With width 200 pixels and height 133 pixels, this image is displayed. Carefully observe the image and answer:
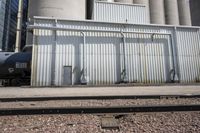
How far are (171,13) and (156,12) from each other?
422 centimetres

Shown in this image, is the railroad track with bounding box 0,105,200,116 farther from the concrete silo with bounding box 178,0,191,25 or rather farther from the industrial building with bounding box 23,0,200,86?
the concrete silo with bounding box 178,0,191,25

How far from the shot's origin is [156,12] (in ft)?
125

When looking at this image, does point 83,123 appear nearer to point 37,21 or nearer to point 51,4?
point 37,21

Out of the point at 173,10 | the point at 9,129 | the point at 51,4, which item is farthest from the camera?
the point at 173,10

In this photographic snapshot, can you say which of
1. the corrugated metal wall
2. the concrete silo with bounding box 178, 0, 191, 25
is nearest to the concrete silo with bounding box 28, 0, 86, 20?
the corrugated metal wall

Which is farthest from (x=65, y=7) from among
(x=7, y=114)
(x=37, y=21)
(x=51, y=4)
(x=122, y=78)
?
(x=7, y=114)

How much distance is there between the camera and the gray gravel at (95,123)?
11.1 ft

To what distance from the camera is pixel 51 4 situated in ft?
76.1

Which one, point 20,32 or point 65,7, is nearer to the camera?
point 65,7

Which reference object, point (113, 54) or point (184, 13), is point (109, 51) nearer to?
point (113, 54)

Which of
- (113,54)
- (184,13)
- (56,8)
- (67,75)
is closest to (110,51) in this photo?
(113,54)

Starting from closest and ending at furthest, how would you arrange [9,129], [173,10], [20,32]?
[9,129] < [20,32] < [173,10]

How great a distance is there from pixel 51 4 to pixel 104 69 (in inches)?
501

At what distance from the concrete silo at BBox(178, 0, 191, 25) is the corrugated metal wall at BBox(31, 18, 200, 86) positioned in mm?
25255
